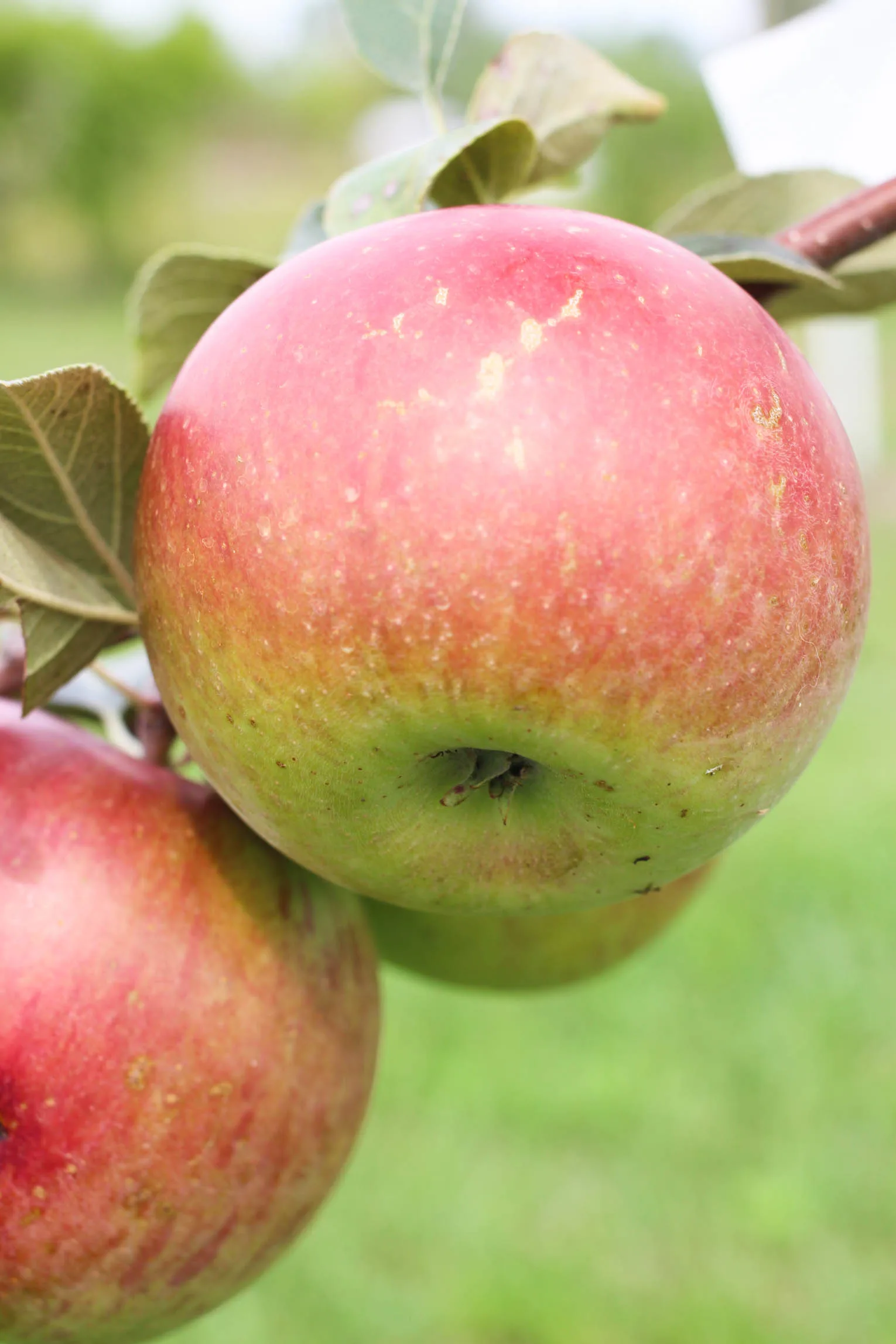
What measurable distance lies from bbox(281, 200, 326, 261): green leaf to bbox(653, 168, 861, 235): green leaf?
21cm

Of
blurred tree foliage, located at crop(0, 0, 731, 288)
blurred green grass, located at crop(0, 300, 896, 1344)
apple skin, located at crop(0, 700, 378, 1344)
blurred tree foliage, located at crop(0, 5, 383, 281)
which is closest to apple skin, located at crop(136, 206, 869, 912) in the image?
apple skin, located at crop(0, 700, 378, 1344)

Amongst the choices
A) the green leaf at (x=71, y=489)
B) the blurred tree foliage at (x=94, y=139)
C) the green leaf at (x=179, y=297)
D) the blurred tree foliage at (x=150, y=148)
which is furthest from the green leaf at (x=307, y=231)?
the blurred tree foliage at (x=94, y=139)

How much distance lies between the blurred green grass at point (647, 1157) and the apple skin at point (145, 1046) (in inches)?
71.7

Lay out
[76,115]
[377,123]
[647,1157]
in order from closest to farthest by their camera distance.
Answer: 1. [647,1157]
2. [76,115]
3. [377,123]

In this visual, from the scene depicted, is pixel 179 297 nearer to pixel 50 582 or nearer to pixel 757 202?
pixel 50 582

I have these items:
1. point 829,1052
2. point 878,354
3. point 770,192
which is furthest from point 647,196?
point 770,192

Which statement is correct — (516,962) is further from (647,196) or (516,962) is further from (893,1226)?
(647,196)

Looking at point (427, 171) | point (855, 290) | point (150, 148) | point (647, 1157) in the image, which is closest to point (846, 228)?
point (855, 290)

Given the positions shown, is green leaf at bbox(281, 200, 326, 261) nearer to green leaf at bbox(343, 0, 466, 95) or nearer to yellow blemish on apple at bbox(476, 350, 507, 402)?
green leaf at bbox(343, 0, 466, 95)

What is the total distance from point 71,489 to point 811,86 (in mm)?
603

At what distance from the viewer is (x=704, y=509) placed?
541mm

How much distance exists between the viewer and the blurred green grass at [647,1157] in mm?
2406

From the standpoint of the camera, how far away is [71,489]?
71cm

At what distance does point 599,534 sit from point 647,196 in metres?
12.9
